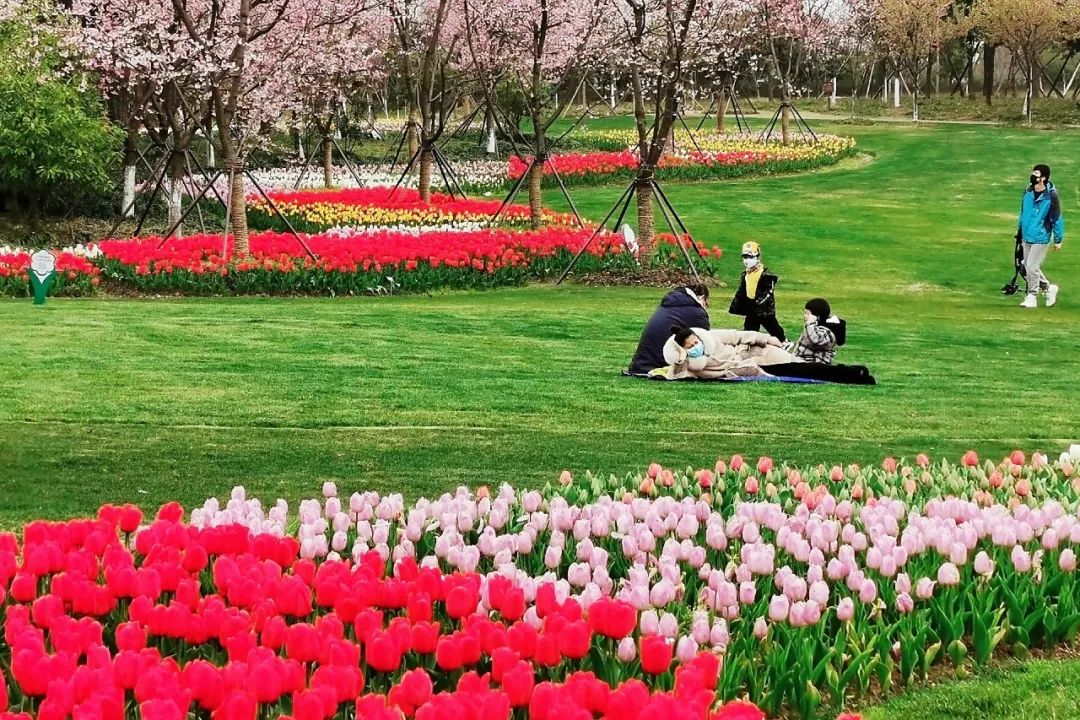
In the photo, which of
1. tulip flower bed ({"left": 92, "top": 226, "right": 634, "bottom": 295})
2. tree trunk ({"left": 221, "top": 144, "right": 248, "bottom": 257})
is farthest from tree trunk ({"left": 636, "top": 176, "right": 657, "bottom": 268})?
tree trunk ({"left": 221, "top": 144, "right": 248, "bottom": 257})

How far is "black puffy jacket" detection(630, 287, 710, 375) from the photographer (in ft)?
42.4

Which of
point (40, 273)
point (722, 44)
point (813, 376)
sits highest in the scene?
point (722, 44)

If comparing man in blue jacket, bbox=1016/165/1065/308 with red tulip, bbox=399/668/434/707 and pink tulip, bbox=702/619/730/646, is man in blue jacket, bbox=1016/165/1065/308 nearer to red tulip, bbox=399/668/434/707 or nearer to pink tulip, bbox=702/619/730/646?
pink tulip, bbox=702/619/730/646

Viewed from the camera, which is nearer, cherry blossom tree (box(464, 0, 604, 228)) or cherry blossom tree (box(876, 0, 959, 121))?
cherry blossom tree (box(464, 0, 604, 228))

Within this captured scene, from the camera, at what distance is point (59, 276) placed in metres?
19.5

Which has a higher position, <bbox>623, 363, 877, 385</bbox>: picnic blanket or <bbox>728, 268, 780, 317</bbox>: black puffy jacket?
<bbox>728, 268, 780, 317</bbox>: black puffy jacket

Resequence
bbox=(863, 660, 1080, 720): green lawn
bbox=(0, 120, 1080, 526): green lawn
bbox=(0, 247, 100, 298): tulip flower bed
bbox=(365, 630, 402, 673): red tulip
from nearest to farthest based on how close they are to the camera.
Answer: bbox=(365, 630, 402, 673): red tulip, bbox=(863, 660, 1080, 720): green lawn, bbox=(0, 120, 1080, 526): green lawn, bbox=(0, 247, 100, 298): tulip flower bed

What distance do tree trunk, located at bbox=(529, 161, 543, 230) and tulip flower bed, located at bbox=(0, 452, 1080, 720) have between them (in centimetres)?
1973

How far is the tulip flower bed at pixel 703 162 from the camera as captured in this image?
42344 mm

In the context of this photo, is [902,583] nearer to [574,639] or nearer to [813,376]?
[574,639]

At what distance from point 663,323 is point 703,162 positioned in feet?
103

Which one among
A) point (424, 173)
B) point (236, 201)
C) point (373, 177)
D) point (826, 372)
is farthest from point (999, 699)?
point (373, 177)

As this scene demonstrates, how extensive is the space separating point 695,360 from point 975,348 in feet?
15.9

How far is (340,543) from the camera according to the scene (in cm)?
566
